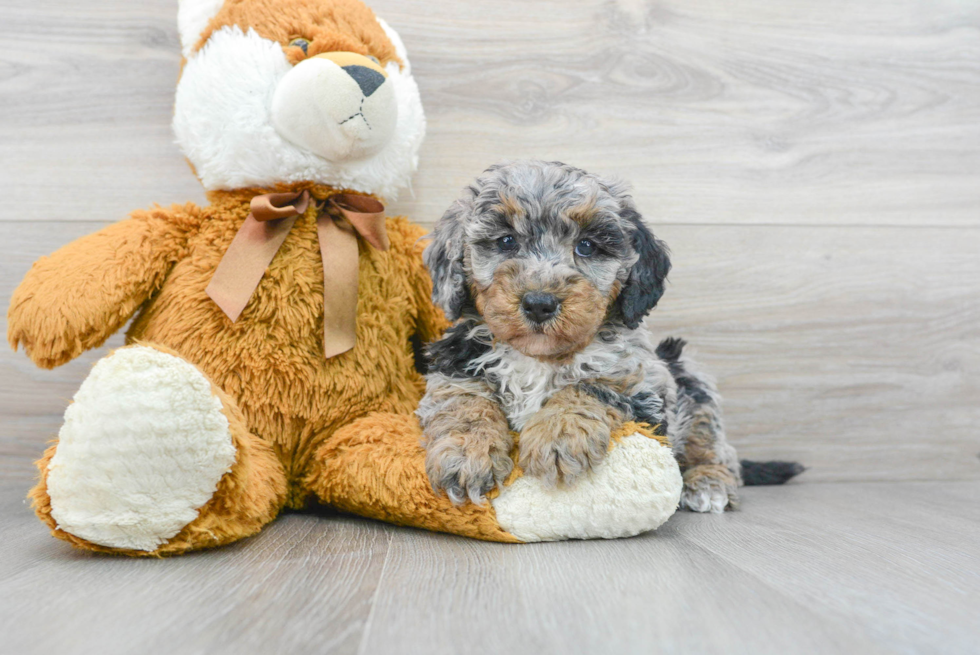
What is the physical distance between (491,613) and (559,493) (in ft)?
1.18

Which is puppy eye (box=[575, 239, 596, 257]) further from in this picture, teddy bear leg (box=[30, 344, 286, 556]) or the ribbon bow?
teddy bear leg (box=[30, 344, 286, 556])

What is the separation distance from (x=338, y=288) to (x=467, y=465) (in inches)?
20.0

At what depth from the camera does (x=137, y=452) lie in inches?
45.1

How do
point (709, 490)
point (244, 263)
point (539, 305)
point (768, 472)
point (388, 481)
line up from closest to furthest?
point (539, 305) < point (388, 481) < point (244, 263) < point (709, 490) < point (768, 472)

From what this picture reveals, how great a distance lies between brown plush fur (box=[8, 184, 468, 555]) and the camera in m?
1.42


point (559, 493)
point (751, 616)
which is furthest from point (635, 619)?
point (559, 493)

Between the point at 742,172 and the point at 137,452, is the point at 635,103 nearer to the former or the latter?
the point at 742,172

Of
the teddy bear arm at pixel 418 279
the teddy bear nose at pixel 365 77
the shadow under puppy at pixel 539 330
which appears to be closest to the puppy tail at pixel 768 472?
the shadow under puppy at pixel 539 330

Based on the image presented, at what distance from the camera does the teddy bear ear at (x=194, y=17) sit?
1569 mm

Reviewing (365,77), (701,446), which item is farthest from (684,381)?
(365,77)

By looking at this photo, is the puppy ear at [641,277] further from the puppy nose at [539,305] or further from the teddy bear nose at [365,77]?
the teddy bear nose at [365,77]

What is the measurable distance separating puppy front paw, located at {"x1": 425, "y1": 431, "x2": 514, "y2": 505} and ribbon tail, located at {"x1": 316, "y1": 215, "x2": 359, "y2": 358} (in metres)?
0.35

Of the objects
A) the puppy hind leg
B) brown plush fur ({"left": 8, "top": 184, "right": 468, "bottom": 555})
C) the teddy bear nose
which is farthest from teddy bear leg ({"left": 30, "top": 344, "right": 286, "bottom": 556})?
the puppy hind leg

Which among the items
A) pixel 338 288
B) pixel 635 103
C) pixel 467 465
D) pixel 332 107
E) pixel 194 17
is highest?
pixel 635 103
